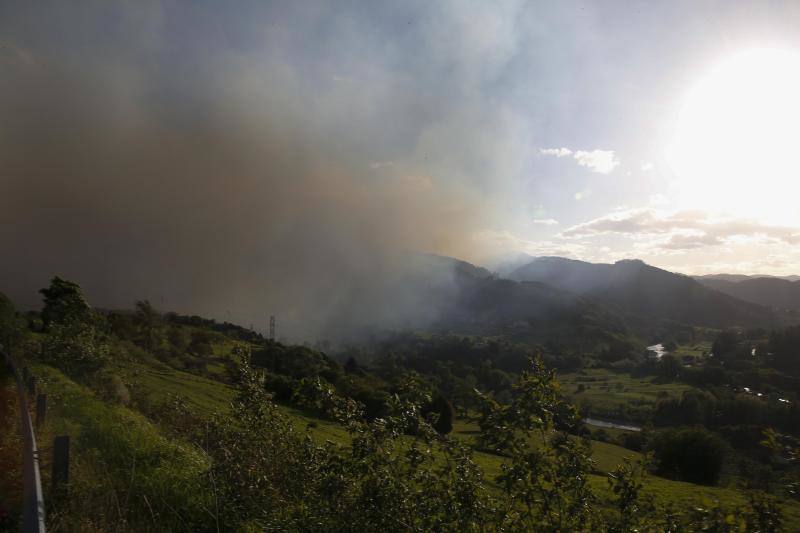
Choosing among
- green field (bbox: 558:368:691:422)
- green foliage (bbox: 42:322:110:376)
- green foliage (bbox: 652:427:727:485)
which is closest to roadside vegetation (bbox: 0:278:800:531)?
green foliage (bbox: 42:322:110:376)

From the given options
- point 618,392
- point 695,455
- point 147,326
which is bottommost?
point 618,392

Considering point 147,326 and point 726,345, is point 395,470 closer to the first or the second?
point 147,326

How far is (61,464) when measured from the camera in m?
6.66

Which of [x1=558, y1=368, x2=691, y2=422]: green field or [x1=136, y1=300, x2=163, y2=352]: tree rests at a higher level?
[x1=136, y1=300, x2=163, y2=352]: tree

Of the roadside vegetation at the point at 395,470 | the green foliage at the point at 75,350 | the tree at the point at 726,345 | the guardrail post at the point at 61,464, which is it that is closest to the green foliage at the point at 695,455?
the roadside vegetation at the point at 395,470

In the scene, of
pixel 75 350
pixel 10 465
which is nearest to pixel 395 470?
pixel 10 465

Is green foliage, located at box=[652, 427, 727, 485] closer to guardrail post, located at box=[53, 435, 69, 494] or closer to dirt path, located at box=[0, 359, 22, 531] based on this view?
dirt path, located at box=[0, 359, 22, 531]

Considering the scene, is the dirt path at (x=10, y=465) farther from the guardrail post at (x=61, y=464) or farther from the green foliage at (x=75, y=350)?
the green foliage at (x=75, y=350)

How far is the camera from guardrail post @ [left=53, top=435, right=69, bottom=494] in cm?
660

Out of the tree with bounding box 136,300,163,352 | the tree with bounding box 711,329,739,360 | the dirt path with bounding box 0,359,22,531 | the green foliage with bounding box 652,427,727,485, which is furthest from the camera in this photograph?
the tree with bounding box 711,329,739,360

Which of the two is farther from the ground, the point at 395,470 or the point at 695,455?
the point at 395,470

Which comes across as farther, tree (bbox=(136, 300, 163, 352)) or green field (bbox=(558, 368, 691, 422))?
green field (bbox=(558, 368, 691, 422))

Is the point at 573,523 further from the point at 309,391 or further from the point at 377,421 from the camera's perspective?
the point at 309,391

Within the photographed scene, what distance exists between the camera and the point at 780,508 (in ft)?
14.9
